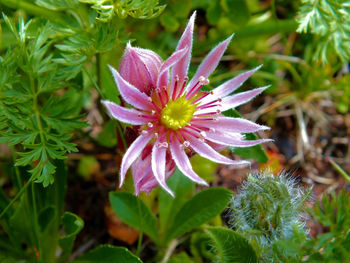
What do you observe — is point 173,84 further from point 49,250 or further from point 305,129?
point 305,129

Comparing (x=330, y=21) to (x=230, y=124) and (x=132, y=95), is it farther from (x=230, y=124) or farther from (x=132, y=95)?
(x=132, y=95)

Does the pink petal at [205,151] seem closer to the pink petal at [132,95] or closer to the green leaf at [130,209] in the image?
the pink petal at [132,95]

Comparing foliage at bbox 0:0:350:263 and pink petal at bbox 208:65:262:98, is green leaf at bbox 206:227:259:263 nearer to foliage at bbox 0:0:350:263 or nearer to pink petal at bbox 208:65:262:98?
foliage at bbox 0:0:350:263

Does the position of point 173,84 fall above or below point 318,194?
above

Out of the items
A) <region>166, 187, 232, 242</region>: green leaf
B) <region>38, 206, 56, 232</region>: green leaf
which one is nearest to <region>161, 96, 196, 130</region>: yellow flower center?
<region>166, 187, 232, 242</region>: green leaf

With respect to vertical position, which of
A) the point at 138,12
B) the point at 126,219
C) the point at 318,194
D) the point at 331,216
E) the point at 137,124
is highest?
the point at 138,12

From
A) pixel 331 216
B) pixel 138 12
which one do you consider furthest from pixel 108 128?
pixel 331 216

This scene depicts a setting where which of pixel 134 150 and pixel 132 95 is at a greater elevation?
pixel 132 95

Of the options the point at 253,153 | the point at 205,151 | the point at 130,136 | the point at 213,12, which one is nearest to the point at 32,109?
the point at 130,136

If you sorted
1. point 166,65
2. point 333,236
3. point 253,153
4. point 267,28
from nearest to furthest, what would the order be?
1. point 333,236
2. point 166,65
3. point 253,153
4. point 267,28
